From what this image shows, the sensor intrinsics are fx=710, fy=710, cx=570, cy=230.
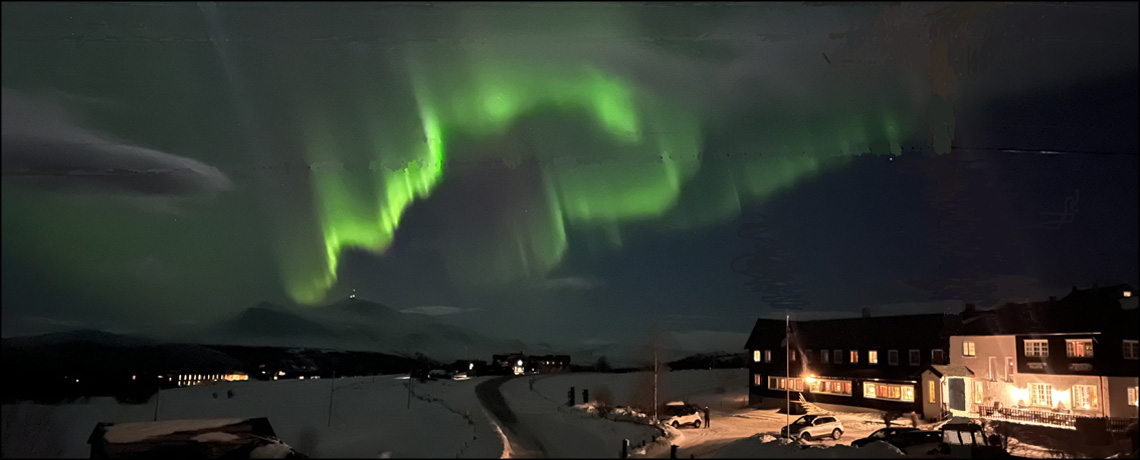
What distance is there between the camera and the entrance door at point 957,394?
109 ft

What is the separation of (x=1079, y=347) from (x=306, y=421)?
3118cm

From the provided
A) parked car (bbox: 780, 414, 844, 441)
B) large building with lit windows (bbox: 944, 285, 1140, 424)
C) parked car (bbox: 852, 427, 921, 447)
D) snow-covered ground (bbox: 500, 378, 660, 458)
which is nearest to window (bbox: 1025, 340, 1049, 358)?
large building with lit windows (bbox: 944, 285, 1140, 424)

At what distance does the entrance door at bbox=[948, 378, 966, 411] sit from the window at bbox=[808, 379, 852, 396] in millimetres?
5377

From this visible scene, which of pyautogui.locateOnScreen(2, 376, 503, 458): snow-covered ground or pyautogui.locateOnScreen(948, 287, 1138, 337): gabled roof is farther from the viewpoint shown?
pyautogui.locateOnScreen(948, 287, 1138, 337): gabled roof

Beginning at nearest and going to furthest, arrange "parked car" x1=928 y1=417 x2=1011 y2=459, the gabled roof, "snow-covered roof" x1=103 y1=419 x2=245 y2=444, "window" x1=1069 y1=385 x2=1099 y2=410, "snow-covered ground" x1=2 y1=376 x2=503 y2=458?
"snow-covered roof" x1=103 y1=419 x2=245 y2=444 → "parked car" x1=928 y1=417 x2=1011 y2=459 → "snow-covered ground" x1=2 y1=376 x2=503 y2=458 → the gabled roof → "window" x1=1069 y1=385 x2=1099 y2=410

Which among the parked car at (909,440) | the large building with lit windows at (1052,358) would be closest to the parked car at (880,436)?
the parked car at (909,440)

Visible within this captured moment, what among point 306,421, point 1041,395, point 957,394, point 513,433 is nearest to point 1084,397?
point 1041,395

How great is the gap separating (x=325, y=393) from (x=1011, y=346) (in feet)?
111

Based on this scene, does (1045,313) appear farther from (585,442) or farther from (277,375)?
(277,375)

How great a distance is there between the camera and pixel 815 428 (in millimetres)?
26312

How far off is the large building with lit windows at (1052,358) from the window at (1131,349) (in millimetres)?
12

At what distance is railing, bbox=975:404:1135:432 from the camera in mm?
23609

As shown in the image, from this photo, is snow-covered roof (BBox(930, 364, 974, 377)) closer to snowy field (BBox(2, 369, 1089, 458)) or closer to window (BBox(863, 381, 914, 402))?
window (BBox(863, 381, 914, 402))

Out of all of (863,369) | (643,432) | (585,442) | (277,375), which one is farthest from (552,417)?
(277,375)
